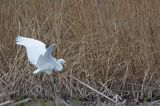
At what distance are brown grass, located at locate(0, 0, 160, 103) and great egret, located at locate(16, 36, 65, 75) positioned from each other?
0.76ft

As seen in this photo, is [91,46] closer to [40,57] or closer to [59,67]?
[59,67]

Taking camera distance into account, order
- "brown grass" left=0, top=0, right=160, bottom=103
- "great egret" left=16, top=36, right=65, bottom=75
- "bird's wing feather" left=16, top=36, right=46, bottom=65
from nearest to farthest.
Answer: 1. "great egret" left=16, top=36, right=65, bottom=75
2. "bird's wing feather" left=16, top=36, right=46, bottom=65
3. "brown grass" left=0, top=0, right=160, bottom=103

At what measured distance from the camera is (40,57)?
5238mm

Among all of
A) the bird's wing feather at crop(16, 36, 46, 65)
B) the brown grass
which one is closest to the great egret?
the bird's wing feather at crop(16, 36, 46, 65)

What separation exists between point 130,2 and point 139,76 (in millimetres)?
678

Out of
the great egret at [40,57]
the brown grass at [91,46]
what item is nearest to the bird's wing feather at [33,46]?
the great egret at [40,57]

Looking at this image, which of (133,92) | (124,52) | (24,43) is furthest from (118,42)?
(24,43)

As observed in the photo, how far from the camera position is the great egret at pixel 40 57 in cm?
529

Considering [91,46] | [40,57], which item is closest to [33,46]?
[40,57]

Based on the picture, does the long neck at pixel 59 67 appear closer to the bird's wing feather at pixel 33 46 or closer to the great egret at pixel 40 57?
the great egret at pixel 40 57

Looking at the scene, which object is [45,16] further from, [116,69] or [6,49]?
[116,69]

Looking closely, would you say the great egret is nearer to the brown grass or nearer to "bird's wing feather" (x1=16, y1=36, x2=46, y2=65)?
"bird's wing feather" (x1=16, y1=36, x2=46, y2=65)

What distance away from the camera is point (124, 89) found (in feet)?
18.8

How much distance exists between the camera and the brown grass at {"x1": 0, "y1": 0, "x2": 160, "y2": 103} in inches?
223
